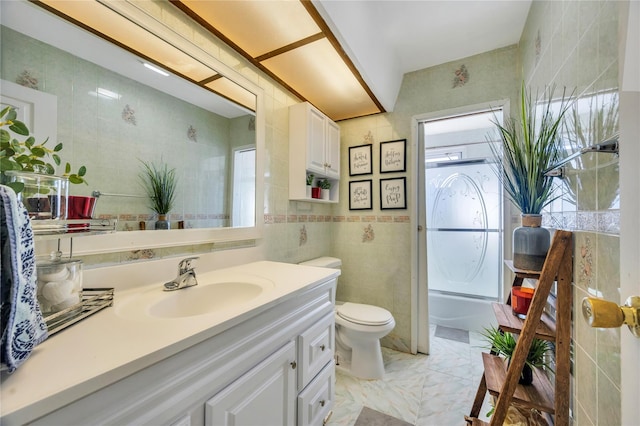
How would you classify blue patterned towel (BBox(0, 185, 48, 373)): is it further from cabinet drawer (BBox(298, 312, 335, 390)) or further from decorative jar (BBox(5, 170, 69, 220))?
cabinet drawer (BBox(298, 312, 335, 390))

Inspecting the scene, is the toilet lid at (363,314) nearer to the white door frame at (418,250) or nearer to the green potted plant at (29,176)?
the white door frame at (418,250)

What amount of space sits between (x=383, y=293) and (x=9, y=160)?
2203mm

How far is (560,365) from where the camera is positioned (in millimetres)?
841

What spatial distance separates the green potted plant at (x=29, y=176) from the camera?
0.61m

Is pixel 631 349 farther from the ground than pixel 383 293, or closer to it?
farther from the ground

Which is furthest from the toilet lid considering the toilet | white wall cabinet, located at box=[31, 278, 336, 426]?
white wall cabinet, located at box=[31, 278, 336, 426]

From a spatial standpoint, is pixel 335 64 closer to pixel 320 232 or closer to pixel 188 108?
pixel 188 108

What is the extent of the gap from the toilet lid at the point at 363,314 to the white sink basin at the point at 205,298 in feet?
3.06

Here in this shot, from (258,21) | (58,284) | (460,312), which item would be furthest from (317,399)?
(460,312)

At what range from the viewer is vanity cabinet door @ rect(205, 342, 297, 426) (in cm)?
68

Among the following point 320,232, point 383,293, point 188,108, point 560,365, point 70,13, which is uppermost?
point 70,13

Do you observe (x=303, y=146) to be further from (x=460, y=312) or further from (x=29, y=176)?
(x=460, y=312)

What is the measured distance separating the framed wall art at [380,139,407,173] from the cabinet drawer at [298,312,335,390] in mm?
1370

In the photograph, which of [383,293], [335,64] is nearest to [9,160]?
[335,64]
